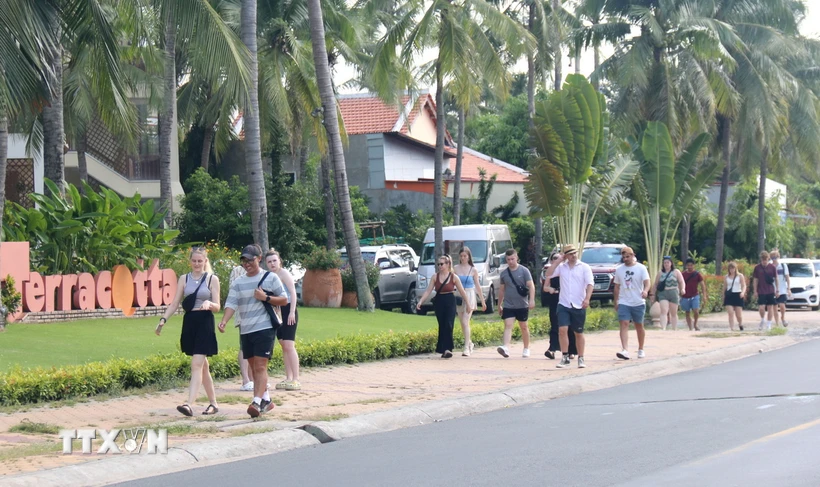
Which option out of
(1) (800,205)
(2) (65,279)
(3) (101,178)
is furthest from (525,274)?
(1) (800,205)

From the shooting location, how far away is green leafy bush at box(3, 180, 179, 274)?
1755 cm

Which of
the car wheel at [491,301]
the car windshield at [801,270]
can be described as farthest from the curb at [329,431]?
the car windshield at [801,270]

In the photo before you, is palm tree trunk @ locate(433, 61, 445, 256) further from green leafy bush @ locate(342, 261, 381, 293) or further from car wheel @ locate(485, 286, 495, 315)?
green leafy bush @ locate(342, 261, 381, 293)

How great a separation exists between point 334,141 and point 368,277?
4.47 meters

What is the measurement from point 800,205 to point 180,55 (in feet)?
122

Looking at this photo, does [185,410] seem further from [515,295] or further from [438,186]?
[438,186]

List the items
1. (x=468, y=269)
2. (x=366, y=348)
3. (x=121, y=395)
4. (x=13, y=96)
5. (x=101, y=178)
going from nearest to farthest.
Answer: (x=121, y=395), (x=13, y=96), (x=366, y=348), (x=468, y=269), (x=101, y=178)

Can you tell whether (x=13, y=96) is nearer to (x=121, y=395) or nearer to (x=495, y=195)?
(x=121, y=395)

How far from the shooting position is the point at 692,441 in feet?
28.7

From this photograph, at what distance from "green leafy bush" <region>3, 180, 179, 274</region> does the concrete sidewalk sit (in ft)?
20.2

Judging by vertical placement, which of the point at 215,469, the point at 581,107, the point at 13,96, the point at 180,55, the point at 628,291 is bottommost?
the point at 215,469

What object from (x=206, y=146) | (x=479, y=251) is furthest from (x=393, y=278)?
(x=206, y=146)

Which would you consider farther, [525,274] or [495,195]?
[495,195]

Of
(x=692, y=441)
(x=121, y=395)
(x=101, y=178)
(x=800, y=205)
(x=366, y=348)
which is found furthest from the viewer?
(x=800, y=205)
